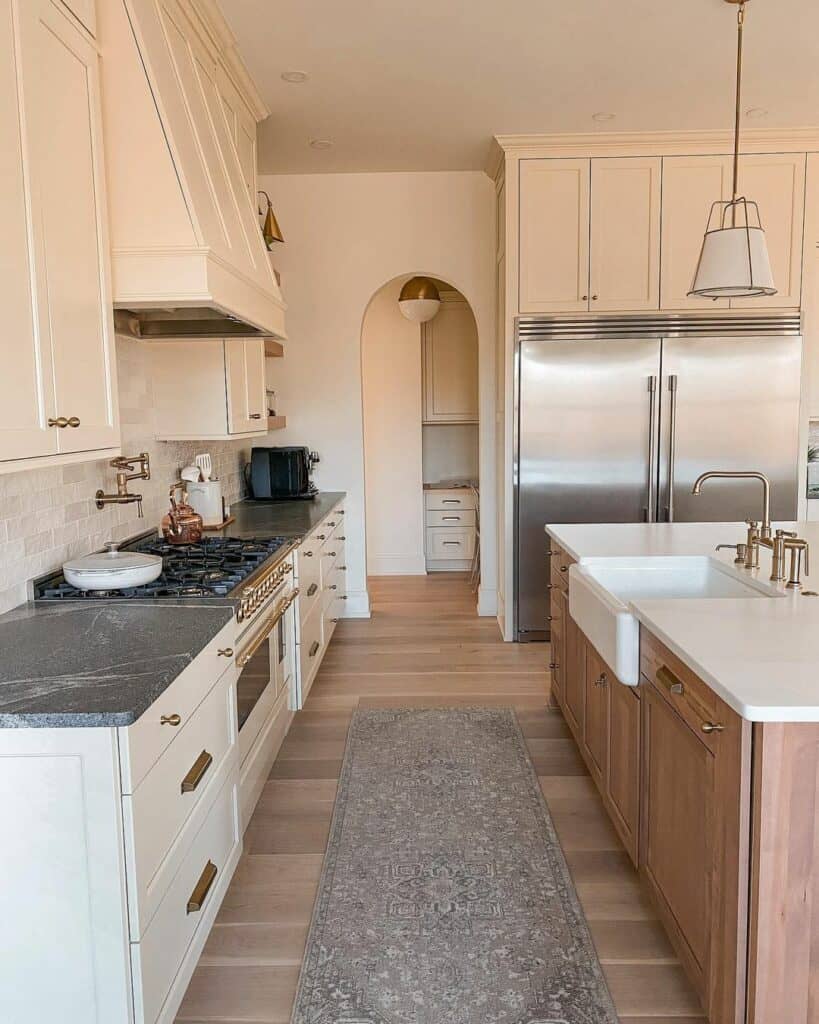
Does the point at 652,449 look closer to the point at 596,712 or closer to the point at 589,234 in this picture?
the point at 589,234

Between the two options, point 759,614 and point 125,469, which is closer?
point 759,614

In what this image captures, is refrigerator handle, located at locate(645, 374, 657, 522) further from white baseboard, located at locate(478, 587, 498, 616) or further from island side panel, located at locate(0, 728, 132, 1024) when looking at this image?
island side panel, located at locate(0, 728, 132, 1024)

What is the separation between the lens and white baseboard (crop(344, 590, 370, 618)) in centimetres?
563

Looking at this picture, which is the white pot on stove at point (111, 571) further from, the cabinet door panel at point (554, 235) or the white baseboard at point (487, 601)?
the white baseboard at point (487, 601)

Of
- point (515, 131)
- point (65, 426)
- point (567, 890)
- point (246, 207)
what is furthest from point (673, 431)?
point (65, 426)

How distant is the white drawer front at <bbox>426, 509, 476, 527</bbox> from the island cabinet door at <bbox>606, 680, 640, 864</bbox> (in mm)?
4567

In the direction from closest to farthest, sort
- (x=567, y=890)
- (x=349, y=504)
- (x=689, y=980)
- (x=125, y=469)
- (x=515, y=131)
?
1. (x=689, y=980)
2. (x=567, y=890)
3. (x=125, y=469)
4. (x=515, y=131)
5. (x=349, y=504)

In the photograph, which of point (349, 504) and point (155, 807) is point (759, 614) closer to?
point (155, 807)

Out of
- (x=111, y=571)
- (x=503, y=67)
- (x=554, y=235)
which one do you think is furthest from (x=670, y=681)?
(x=554, y=235)

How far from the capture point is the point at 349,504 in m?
5.54

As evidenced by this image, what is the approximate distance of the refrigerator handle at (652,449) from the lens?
4.75 m

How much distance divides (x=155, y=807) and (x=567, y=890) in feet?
4.42

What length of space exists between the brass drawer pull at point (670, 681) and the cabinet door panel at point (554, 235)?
3.19 m

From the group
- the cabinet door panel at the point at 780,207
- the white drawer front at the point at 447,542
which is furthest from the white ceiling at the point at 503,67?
the white drawer front at the point at 447,542
